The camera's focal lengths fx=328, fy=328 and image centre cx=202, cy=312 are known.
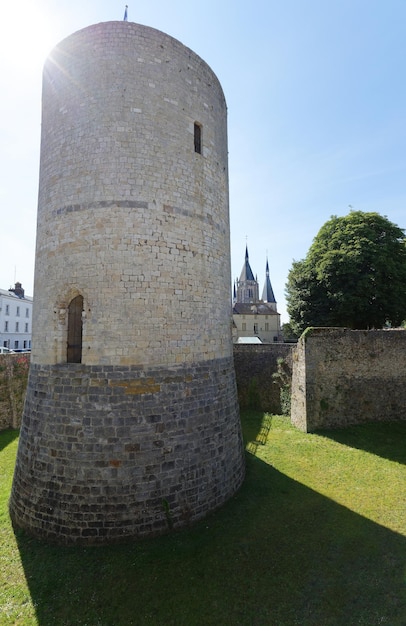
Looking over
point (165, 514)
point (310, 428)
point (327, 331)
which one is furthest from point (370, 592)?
point (327, 331)

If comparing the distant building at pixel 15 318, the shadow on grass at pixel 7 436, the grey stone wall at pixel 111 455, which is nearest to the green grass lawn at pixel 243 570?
the grey stone wall at pixel 111 455

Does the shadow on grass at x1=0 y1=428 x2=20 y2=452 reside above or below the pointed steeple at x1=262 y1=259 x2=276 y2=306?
below

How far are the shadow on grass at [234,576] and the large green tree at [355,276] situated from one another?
667 inches

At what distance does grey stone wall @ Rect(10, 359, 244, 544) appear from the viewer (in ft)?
21.1

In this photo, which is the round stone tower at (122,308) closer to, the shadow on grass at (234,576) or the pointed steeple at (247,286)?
the shadow on grass at (234,576)

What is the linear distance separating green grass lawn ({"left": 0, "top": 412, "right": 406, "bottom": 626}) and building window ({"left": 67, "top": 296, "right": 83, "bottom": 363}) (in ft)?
12.2

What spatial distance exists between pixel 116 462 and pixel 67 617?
7.47 ft

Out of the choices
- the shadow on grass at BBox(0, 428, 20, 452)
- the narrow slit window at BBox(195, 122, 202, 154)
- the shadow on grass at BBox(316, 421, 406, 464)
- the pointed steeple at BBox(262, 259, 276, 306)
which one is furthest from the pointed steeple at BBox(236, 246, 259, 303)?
the narrow slit window at BBox(195, 122, 202, 154)

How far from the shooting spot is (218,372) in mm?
8227

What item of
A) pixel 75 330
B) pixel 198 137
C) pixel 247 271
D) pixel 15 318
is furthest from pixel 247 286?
pixel 75 330

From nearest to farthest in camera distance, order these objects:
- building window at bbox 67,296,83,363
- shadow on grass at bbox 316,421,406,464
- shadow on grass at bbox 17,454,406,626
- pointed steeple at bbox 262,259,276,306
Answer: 1. shadow on grass at bbox 17,454,406,626
2. building window at bbox 67,296,83,363
3. shadow on grass at bbox 316,421,406,464
4. pointed steeple at bbox 262,259,276,306

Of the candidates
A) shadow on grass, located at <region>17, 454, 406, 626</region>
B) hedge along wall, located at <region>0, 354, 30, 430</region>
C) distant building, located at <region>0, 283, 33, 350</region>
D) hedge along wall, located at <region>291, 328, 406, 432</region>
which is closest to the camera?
shadow on grass, located at <region>17, 454, 406, 626</region>

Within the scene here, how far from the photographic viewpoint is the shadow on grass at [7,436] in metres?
12.4

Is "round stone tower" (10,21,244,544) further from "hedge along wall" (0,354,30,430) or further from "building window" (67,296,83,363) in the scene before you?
"hedge along wall" (0,354,30,430)
